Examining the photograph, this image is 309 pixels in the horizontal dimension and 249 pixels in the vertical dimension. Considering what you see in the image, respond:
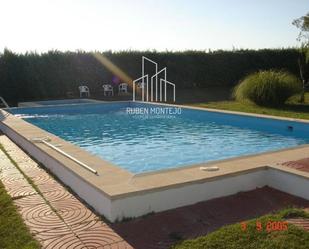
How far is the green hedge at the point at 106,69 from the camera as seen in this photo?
19.2m

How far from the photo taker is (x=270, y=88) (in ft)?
45.8

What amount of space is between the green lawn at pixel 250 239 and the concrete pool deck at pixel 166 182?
0.88 meters

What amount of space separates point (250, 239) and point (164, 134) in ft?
23.5

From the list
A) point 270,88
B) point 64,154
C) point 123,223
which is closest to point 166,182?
point 123,223

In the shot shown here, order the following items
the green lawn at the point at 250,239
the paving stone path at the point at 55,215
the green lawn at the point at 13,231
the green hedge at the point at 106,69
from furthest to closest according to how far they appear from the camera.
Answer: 1. the green hedge at the point at 106,69
2. the paving stone path at the point at 55,215
3. the green lawn at the point at 13,231
4. the green lawn at the point at 250,239

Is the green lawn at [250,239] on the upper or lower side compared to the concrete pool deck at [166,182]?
lower

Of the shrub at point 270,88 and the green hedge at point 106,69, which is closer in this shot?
the shrub at point 270,88

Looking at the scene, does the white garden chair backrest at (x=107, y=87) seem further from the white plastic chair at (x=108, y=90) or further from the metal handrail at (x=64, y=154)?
the metal handrail at (x=64, y=154)

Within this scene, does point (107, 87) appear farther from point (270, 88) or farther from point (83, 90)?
point (270, 88)

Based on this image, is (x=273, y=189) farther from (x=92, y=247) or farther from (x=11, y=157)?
(x=11, y=157)

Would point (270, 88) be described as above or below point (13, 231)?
above

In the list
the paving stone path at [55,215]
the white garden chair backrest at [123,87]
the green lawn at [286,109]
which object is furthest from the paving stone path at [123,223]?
the white garden chair backrest at [123,87]

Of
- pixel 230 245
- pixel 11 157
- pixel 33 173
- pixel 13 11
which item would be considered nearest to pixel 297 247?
pixel 230 245

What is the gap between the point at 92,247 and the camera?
A: 3.40m
